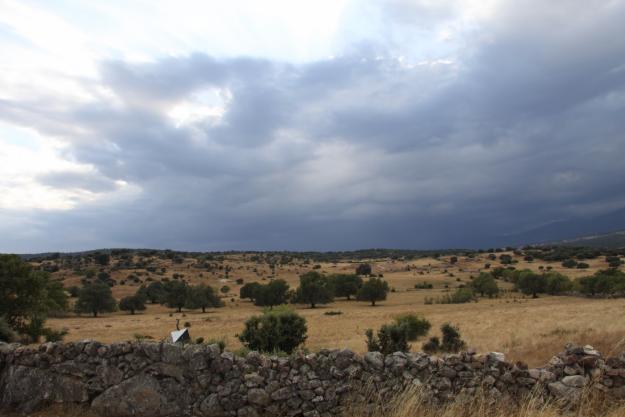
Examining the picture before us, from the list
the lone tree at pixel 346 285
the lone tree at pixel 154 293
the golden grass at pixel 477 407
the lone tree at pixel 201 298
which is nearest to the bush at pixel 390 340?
the golden grass at pixel 477 407

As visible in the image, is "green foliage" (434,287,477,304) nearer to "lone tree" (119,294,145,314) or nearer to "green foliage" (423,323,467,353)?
"green foliage" (423,323,467,353)

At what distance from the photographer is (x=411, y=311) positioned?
4941cm

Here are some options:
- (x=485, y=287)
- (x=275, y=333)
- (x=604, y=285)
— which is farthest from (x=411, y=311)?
(x=275, y=333)

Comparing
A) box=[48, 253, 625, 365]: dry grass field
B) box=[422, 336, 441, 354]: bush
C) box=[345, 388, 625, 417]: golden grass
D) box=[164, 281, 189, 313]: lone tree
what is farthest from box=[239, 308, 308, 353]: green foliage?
box=[164, 281, 189, 313]: lone tree

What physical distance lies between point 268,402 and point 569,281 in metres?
66.7

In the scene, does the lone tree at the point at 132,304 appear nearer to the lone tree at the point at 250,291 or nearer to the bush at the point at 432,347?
the lone tree at the point at 250,291

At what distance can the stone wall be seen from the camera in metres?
8.30

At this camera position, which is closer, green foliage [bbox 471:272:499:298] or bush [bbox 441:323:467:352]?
bush [bbox 441:323:467:352]

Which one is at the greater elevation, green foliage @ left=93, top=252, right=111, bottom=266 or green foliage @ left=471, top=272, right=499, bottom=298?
green foliage @ left=93, top=252, right=111, bottom=266

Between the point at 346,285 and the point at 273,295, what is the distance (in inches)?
525

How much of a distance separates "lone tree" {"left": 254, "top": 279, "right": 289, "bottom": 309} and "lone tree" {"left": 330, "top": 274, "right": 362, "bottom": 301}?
9404 millimetres

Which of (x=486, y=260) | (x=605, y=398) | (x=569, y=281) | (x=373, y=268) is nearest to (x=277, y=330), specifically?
(x=605, y=398)

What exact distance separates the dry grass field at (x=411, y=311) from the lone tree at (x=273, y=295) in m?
1.66

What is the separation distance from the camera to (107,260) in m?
105
